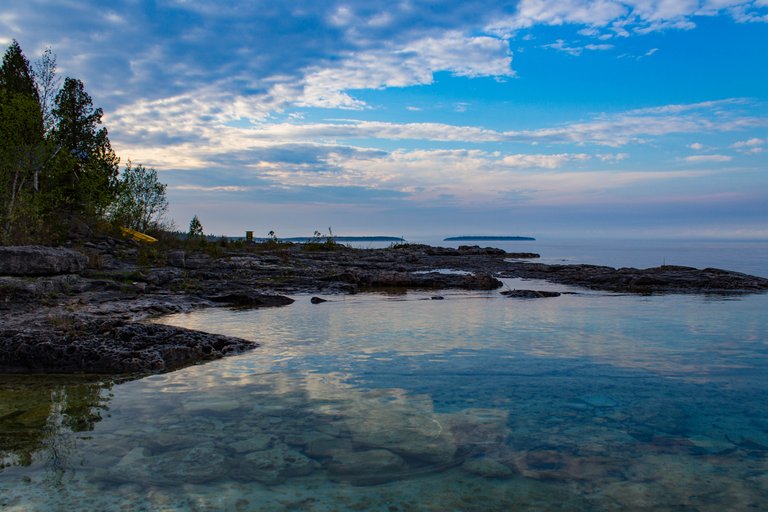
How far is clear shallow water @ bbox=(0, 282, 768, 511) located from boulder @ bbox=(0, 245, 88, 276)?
990 cm

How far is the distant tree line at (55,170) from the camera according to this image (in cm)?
2625

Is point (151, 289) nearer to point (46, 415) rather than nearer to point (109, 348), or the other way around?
point (109, 348)

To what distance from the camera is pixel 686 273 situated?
25.0 meters

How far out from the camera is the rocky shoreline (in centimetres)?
816

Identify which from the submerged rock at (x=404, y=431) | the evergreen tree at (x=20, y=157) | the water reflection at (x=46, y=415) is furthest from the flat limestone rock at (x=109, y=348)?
the evergreen tree at (x=20, y=157)

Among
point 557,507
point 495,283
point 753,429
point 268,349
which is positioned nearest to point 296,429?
point 557,507

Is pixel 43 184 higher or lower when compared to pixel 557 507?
higher

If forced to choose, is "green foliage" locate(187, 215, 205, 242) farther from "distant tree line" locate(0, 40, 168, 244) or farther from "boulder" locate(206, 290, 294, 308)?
"boulder" locate(206, 290, 294, 308)

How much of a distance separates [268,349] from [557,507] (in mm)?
6707

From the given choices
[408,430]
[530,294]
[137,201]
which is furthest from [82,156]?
[408,430]

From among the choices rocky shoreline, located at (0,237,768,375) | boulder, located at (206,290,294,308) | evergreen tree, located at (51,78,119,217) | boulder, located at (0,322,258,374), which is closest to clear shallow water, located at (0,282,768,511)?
boulder, located at (0,322,258,374)

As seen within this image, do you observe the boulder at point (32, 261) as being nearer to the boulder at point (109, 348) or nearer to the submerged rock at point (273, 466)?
the boulder at point (109, 348)

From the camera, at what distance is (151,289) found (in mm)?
17516

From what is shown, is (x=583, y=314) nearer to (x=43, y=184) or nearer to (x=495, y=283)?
(x=495, y=283)
